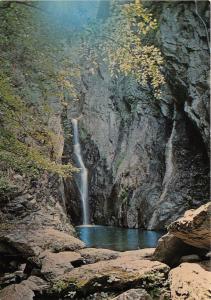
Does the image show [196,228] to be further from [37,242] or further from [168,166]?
[168,166]

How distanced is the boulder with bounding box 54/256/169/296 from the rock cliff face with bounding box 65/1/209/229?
13.8m

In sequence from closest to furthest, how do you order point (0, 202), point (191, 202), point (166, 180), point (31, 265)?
1. point (31, 265)
2. point (0, 202)
3. point (191, 202)
4. point (166, 180)

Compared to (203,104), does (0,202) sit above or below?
below

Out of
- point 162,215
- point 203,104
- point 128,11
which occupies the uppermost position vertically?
point 128,11

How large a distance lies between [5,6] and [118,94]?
24.6 meters

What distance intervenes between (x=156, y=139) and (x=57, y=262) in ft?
59.2

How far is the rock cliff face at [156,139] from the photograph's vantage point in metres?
21.7

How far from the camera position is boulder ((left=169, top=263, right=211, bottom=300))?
20.5 ft

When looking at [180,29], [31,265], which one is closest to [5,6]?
[31,265]

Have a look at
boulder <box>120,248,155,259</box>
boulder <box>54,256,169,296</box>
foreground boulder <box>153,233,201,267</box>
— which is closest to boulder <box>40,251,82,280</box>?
boulder <box>54,256,169,296</box>

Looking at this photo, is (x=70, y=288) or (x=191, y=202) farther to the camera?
(x=191, y=202)

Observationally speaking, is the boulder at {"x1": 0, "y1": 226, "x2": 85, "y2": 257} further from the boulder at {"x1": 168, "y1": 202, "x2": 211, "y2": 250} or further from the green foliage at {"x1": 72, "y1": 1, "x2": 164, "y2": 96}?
the green foliage at {"x1": 72, "y1": 1, "x2": 164, "y2": 96}

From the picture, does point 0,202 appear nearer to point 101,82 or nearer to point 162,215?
point 162,215

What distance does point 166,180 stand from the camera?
24.0 metres
